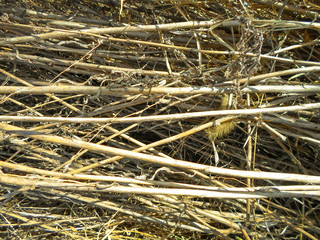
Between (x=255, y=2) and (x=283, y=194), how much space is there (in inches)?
27.5

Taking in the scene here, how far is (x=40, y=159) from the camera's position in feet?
4.33

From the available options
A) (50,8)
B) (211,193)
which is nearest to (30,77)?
(50,8)

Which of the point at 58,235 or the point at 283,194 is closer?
the point at 283,194

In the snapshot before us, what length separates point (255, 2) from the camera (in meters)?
1.08

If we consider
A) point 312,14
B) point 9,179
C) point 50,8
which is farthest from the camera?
point 50,8

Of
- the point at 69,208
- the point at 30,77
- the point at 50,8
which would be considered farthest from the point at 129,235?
the point at 50,8

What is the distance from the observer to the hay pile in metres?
0.99

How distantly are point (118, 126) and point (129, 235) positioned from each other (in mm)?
499

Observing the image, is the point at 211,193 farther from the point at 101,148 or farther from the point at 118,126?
the point at 118,126

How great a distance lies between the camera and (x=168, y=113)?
3.79 ft

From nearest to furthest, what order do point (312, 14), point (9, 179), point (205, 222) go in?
point (9, 179)
point (312, 14)
point (205, 222)

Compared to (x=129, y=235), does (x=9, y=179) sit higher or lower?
higher

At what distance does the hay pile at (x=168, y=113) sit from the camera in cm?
99

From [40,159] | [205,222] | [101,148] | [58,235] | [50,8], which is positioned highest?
[50,8]
